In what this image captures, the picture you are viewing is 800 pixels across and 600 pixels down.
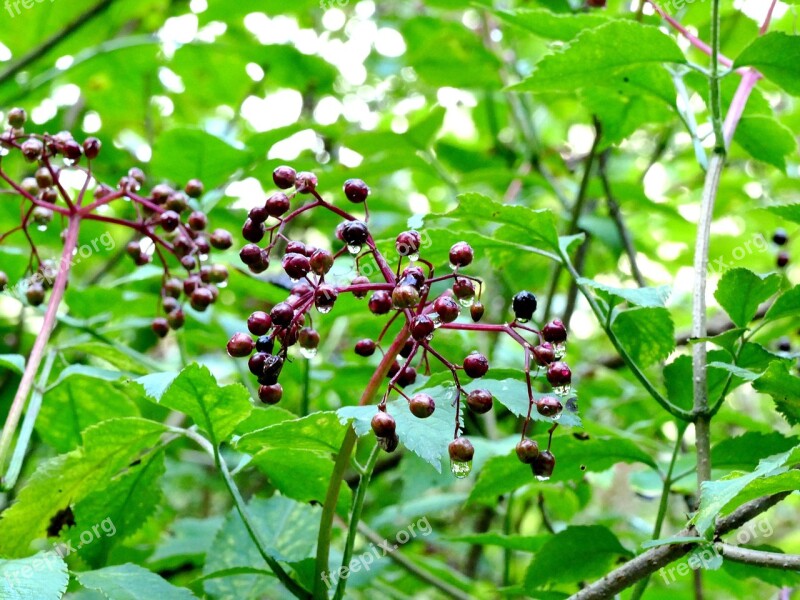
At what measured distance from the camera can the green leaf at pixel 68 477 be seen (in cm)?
116

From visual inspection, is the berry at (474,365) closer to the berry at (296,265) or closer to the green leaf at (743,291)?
the berry at (296,265)

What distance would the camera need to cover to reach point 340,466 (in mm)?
980

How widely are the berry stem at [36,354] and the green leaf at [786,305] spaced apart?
42.4 inches

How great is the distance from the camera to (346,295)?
130 cm

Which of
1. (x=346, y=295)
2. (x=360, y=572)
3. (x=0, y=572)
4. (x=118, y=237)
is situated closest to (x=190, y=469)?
(x=118, y=237)

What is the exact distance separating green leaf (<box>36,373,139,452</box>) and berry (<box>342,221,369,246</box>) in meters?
0.83

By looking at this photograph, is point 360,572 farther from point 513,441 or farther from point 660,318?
point 660,318

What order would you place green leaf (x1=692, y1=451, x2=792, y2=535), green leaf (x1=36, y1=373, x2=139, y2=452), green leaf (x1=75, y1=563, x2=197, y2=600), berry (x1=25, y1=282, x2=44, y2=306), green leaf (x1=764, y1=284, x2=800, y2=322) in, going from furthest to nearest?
1. green leaf (x1=36, y1=373, x2=139, y2=452)
2. berry (x1=25, y1=282, x2=44, y2=306)
3. green leaf (x1=764, y1=284, x2=800, y2=322)
4. green leaf (x1=75, y1=563, x2=197, y2=600)
5. green leaf (x1=692, y1=451, x2=792, y2=535)

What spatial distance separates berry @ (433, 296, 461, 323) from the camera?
2.95ft

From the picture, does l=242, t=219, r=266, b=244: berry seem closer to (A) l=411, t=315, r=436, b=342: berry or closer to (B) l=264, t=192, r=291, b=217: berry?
(B) l=264, t=192, r=291, b=217: berry

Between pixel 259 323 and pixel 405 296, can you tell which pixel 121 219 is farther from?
pixel 405 296

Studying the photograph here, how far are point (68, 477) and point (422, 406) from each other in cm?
63

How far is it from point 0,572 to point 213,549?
1.89 ft

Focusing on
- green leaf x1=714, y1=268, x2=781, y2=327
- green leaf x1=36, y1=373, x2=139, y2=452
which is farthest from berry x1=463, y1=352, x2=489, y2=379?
green leaf x1=36, y1=373, x2=139, y2=452
